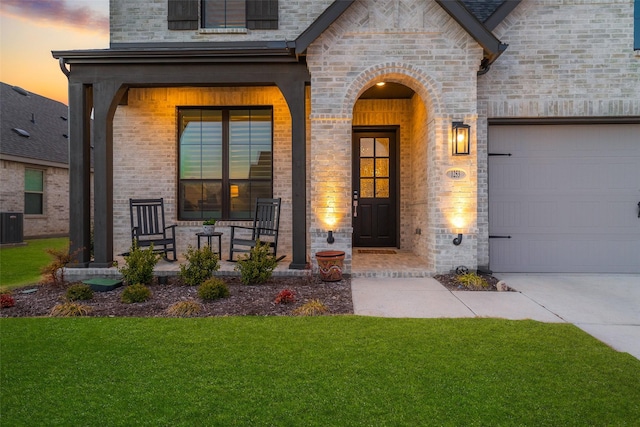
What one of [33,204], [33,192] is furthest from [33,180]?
[33,204]

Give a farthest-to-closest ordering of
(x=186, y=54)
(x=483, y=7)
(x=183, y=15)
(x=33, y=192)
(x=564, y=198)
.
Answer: (x=33, y=192), (x=183, y=15), (x=483, y=7), (x=564, y=198), (x=186, y=54)

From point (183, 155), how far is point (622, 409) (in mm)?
7319

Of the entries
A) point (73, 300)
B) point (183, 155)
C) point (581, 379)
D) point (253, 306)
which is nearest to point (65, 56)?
point (183, 155)

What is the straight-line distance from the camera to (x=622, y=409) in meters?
1.97

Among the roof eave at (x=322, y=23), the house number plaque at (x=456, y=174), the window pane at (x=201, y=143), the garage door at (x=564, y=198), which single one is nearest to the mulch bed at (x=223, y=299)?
the garage door at (x=564, y=198)

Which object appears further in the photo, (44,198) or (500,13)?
(44,198)

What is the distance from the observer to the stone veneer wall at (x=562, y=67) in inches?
230

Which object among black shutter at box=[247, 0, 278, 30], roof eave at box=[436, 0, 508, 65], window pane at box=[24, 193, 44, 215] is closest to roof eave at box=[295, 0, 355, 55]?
roof eave at box=[436, 0, 508, 65]

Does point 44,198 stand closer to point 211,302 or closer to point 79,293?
point 79,293

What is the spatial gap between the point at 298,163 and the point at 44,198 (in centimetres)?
1190

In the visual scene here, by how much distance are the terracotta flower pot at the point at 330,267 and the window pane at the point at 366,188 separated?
9.33ft

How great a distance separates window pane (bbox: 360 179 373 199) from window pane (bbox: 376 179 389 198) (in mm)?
158

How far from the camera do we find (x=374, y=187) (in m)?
7.72

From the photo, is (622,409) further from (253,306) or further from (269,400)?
(253,306)
